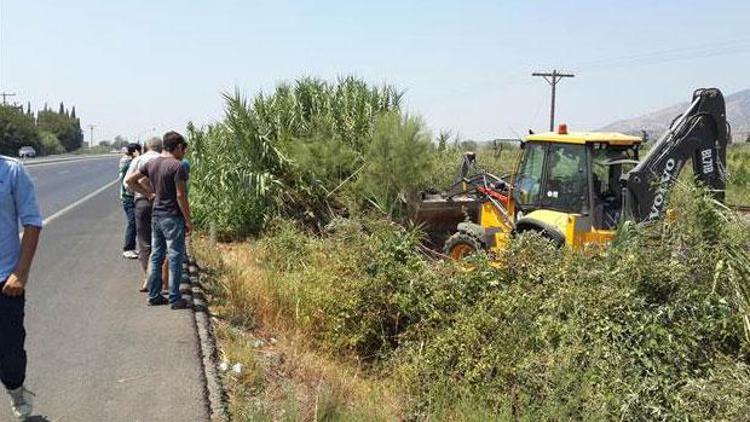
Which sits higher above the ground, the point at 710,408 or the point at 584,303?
the point at 584,303

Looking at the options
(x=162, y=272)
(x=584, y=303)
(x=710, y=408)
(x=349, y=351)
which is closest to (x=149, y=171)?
(x=162, y=272)

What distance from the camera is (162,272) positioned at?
25.9ft

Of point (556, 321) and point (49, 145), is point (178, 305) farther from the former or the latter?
point (49, 145)

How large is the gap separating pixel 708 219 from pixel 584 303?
5.73ft

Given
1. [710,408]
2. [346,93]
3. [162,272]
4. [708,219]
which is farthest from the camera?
[346,93]

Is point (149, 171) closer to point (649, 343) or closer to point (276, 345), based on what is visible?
point (276, 345)

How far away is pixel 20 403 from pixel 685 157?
8.04m

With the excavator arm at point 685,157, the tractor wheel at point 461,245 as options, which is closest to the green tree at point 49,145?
the tractor wheel at point 461,245

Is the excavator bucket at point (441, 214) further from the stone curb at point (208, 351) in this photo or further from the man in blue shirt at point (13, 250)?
the man in blue shirt at point (13, 250)

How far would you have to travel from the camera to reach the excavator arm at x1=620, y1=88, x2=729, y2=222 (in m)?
8.78

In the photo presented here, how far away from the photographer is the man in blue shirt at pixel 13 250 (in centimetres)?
442

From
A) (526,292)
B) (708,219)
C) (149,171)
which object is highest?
(149,171)

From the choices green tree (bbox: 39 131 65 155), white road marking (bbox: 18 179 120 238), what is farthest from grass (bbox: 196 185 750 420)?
green tree (bbox: 39 131 65 155)

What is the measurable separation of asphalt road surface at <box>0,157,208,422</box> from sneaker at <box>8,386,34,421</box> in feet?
0.52
